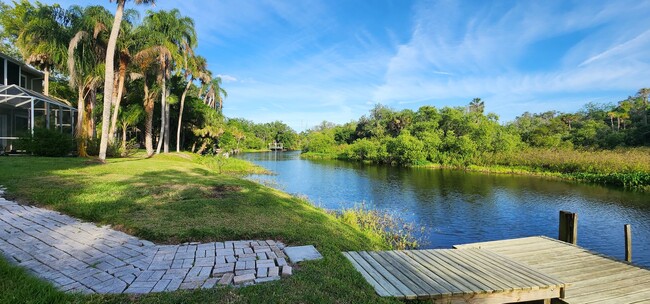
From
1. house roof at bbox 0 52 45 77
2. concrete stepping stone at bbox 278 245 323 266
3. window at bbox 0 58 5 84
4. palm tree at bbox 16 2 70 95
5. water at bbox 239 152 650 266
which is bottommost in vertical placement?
water at bbox 239 152 650 266

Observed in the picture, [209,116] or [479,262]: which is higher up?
[209,116]

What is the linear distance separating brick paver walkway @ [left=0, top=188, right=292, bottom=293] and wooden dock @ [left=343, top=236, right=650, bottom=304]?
1.59 meters

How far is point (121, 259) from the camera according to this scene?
428 cm

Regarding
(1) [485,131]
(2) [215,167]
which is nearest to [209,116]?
(2) [215,167]

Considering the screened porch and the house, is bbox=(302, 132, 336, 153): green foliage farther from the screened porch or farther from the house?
the screened porch

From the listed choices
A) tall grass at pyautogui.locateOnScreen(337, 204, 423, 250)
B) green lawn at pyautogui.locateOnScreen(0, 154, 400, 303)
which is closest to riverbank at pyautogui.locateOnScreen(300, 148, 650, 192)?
tall grass at pyautogui.locateOnScreen(337, 204, 423, 250)

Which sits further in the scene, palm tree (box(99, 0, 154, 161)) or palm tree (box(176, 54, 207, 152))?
palm tree (box(176, 54, 207, 152))

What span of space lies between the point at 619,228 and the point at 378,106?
55.7 m

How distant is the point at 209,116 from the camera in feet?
122

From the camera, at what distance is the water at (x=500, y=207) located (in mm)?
11602

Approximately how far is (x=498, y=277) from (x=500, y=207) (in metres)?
13.0

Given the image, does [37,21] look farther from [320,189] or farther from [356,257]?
[356,257]

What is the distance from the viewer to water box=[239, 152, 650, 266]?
11.6 m

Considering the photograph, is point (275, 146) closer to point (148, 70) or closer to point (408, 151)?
point (408, 151)
